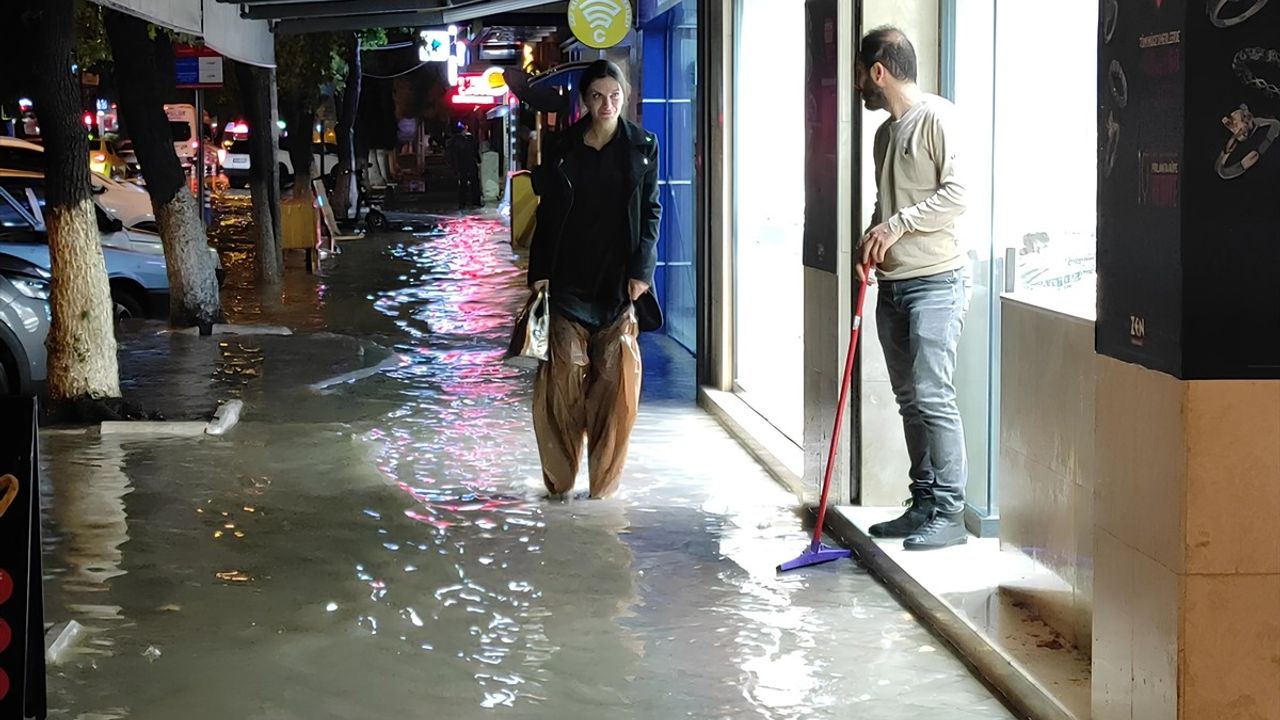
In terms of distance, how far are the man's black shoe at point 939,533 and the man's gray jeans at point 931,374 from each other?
1.6 inches

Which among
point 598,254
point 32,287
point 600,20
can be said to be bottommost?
point 32,287

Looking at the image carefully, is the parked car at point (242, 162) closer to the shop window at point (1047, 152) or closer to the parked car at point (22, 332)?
the parked car at point (22, 332)

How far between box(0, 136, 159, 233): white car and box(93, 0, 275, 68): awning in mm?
1933

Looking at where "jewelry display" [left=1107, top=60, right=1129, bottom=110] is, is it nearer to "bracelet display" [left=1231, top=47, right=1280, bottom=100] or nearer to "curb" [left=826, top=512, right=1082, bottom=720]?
"bracelet display" [left=1231, top=47, right=1280, bottom=100]

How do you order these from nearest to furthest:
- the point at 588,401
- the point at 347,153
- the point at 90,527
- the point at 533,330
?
the point at 90,527 → the point at 533,330 → the point at 588,401 → the point at 347,153

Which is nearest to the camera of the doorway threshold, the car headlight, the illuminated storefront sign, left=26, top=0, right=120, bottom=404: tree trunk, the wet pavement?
the wet pavement

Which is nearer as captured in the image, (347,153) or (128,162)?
(347,153)

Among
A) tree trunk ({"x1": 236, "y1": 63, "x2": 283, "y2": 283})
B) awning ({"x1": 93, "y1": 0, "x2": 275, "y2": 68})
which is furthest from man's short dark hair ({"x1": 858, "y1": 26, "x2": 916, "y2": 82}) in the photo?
tree trunk ({"x1": 236, "y1": 63, "x2": 283, "y2": 283})

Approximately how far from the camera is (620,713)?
5.32 m

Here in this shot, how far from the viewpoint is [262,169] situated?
2158 cm

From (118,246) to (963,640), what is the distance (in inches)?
511

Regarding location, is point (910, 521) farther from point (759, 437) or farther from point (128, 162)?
point (128, 162)

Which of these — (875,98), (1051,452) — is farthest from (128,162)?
(1051,452)

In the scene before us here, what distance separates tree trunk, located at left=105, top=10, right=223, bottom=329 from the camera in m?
15.9
